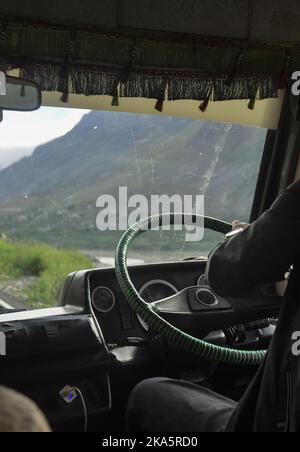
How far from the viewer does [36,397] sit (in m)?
2.34

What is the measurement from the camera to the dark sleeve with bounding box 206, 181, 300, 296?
1.46 meters

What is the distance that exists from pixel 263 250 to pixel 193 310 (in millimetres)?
1036

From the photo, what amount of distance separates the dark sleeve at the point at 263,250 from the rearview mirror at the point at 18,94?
4.45 feet

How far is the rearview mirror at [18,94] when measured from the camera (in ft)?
8.30

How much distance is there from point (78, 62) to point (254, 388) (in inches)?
70.5

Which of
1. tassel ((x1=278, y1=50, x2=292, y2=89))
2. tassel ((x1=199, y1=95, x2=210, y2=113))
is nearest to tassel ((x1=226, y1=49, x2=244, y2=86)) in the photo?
tassel ((x1=199, y1=95, x2=210, y2=113))

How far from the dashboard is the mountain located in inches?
9.9

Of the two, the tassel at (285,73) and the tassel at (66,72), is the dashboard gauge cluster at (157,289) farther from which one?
the tassel at (285,73)

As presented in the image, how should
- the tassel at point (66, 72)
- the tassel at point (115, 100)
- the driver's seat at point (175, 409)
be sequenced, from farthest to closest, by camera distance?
the tassel at point (115, 100), the tassel at point (66, 72), the driver's seat at point (175, 409)

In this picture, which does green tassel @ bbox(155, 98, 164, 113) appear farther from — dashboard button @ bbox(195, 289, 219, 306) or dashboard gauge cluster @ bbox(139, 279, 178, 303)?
dashboard button @ bbox(195, 289, 219, 306)

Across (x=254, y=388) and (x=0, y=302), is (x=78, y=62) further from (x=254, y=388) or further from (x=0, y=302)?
(x=254, y=388)

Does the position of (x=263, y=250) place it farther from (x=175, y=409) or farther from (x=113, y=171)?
(x=113, y=171)

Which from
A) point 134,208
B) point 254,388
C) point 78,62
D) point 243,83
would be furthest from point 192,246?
point 254,388

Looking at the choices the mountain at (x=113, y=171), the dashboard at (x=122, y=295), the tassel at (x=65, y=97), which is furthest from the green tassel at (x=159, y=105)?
the dashboard at (x=122, y=295)
